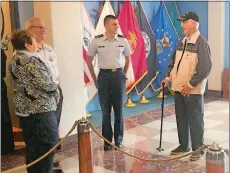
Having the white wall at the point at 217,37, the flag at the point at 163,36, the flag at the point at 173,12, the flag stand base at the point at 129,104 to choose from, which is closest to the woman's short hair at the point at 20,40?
the flag stand base at the point at 129,104

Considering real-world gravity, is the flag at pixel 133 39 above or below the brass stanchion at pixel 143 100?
above

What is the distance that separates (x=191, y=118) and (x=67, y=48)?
171 centimetres

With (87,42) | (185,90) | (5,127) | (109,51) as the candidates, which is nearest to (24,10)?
(87,42)

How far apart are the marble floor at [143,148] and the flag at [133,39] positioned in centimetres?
104

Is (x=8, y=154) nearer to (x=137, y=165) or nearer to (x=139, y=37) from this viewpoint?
(x=137, y=165)

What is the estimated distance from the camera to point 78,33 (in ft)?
14.4

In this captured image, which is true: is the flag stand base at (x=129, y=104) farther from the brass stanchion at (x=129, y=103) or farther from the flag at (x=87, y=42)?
the flag at (x=87, y=42)

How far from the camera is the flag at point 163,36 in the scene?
6906mm

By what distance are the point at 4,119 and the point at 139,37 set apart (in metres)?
3.24

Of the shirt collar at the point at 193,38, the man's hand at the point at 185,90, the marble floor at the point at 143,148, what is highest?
the shirt collar at the point at 193,38

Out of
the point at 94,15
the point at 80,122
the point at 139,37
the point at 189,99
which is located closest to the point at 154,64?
the point at 139,37

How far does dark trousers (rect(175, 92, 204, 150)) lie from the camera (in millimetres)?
3502

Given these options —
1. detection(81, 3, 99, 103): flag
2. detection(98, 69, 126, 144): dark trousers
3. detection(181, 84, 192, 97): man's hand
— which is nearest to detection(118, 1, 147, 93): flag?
detection(81, 3, 99, 103): flag

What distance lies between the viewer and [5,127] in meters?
3.95
